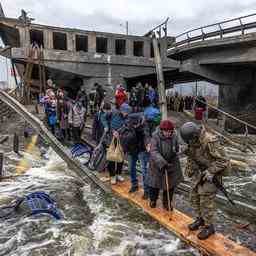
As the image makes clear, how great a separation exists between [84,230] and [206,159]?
2.47m

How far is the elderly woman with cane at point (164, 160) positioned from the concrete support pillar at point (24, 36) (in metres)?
19.5

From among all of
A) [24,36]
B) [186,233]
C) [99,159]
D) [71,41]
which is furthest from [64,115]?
[71,41]

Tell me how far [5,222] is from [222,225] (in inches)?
150

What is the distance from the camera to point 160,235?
5.40m

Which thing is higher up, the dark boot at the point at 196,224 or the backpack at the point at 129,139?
the backpack at the point at 129,139

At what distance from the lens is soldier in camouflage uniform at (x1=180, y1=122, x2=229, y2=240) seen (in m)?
4.43

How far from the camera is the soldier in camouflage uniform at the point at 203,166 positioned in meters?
4.43

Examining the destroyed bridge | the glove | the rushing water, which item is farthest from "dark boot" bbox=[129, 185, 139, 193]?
the destroyed bridge

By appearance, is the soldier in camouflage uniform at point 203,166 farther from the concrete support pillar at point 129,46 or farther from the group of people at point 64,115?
the concrete support pillar at point 129,46

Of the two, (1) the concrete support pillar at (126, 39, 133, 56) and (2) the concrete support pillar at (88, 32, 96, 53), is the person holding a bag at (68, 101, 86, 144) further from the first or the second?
(1) the concrete support pillar at (126, 39, 133, 56)

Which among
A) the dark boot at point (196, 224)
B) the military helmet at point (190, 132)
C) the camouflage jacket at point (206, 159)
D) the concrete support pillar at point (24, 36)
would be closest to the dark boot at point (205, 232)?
the dark boot at point (196, 224)

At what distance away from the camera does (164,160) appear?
5.20m

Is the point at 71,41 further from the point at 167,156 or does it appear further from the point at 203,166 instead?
the point at 203,166

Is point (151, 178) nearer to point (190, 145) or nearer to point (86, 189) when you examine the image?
point (190, 145)
